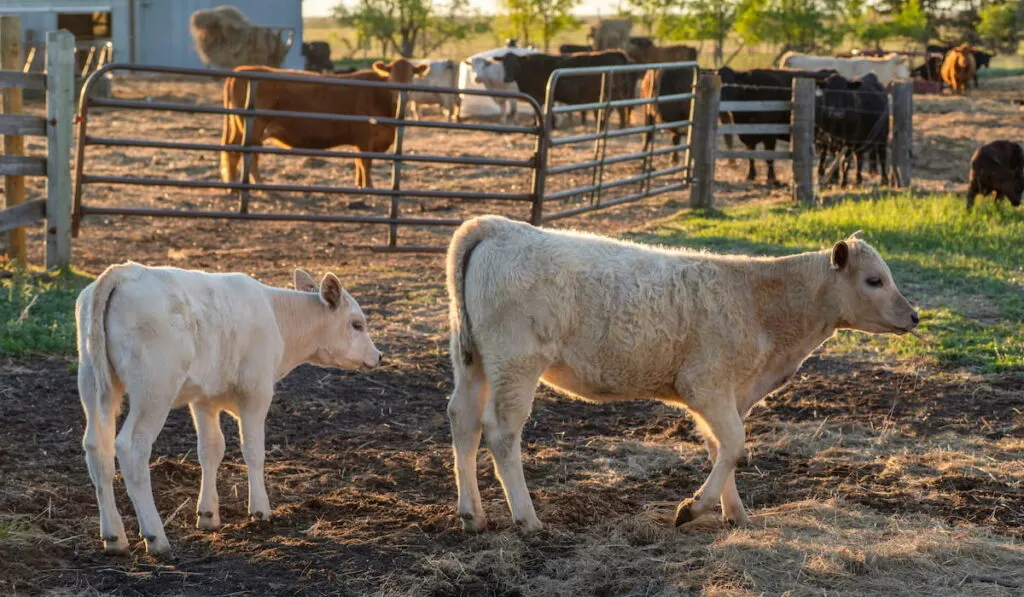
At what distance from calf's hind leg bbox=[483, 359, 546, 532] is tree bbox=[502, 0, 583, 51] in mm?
46239

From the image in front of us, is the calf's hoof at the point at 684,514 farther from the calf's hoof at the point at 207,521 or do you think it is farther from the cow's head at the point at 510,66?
the cow's head at the point at 510,66

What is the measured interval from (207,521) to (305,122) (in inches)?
409

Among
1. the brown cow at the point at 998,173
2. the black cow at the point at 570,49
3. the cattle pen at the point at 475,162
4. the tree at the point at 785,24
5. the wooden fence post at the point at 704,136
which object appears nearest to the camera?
the cattle pen at the point at 475,162

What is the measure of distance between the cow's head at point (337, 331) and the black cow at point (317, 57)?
34141 millimetres

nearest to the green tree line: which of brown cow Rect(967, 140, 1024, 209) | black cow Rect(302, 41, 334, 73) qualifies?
black cow Rect(302, 41, 334, 73)

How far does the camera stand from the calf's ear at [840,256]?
17.5 feet

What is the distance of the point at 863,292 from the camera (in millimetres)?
5383

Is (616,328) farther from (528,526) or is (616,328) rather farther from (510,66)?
(510,66)

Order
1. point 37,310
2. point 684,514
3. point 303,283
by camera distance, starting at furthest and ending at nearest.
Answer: point 37,310
point 303,283
point 684,514

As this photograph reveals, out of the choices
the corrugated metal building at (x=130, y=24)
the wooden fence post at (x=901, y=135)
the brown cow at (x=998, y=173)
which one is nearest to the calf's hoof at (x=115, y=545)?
the brown cow at (x=998, y=173)

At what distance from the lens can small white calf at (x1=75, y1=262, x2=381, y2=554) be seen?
462cm

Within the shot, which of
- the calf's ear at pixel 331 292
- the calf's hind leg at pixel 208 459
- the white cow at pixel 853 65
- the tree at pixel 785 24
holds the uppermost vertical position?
the tree at pixel 785 24

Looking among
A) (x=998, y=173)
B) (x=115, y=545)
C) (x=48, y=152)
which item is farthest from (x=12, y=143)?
(x=998, y=173)

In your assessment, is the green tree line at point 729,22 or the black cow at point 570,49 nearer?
the black cow at point 570,49
